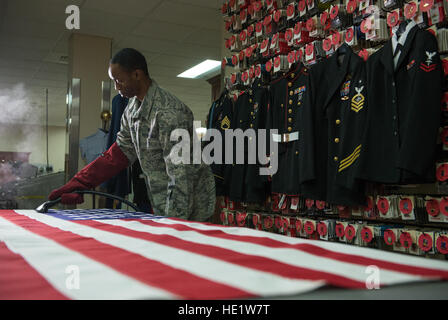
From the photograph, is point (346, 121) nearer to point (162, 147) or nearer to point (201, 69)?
point (162, 147)

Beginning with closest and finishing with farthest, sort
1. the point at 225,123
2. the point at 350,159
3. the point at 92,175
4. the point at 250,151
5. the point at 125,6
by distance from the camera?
the point at 92,175 → the point at 350,159 → the point at 250,151 → the point at 225,123 → the point at 125,6

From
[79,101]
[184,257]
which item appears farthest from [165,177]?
[79,101]

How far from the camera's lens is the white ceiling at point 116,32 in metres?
4.53

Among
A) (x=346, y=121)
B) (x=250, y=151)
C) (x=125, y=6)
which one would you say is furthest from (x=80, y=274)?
(x=125, y=6)

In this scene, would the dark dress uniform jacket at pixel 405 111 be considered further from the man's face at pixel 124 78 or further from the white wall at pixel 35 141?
the white wall at pixel 35 141

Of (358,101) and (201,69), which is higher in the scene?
(201,69)

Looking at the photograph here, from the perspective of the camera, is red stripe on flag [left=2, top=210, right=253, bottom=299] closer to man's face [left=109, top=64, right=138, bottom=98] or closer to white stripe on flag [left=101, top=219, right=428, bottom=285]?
white stripe on flag [left=101, top=219, right=428, bottom=285]

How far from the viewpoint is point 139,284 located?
0.48 meters

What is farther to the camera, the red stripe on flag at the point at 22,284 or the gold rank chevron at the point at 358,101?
the gold rank chevron at the point at 358,101

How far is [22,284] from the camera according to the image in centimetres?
49

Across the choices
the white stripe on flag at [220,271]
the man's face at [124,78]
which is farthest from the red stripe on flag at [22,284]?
the man's face at [124,78]

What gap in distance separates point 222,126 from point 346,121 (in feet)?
4.70

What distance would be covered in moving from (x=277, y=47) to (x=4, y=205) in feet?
13.9
